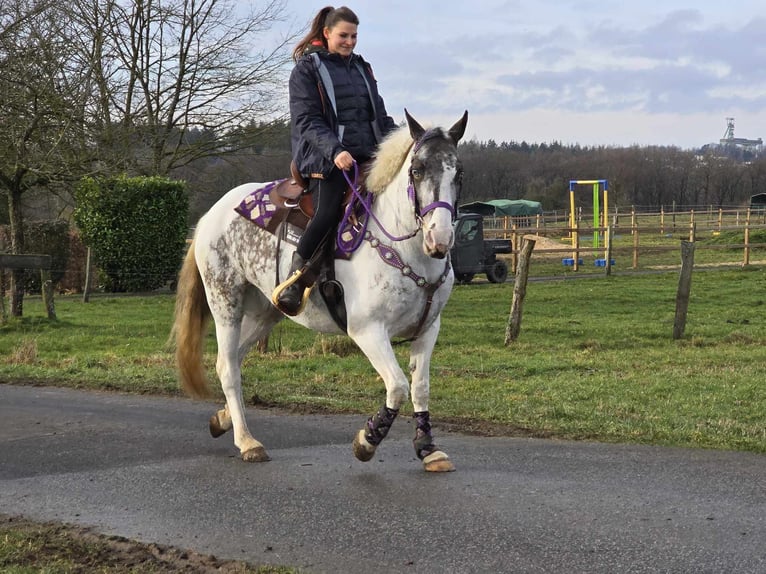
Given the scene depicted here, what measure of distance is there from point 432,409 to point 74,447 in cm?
344

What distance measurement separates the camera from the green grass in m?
8.38

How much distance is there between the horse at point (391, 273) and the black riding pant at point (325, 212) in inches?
8.6

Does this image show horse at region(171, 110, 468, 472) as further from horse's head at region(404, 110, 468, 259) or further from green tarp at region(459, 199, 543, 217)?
green tarp at region(459, 199, 543, 217)

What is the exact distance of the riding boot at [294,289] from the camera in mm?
6641

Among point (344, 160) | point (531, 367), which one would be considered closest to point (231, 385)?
point (344, 160)

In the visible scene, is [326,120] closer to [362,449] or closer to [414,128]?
[414,128]

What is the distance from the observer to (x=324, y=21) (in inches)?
268

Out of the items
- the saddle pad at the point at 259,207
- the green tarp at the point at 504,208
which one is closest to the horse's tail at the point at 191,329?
the saddle pad at the point at 259,207

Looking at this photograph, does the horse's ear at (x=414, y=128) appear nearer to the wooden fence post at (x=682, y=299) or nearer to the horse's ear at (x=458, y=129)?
the horse's ear at (x=458, y=129)

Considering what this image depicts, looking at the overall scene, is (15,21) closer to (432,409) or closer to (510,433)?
(432,409)

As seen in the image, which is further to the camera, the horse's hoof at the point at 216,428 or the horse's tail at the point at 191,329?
the horse's tail at the point at 191,329

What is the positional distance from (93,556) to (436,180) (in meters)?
2.86

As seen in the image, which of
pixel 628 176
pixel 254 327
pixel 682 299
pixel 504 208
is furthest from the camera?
pixel 628 176

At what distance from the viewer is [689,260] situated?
52.3 ft
